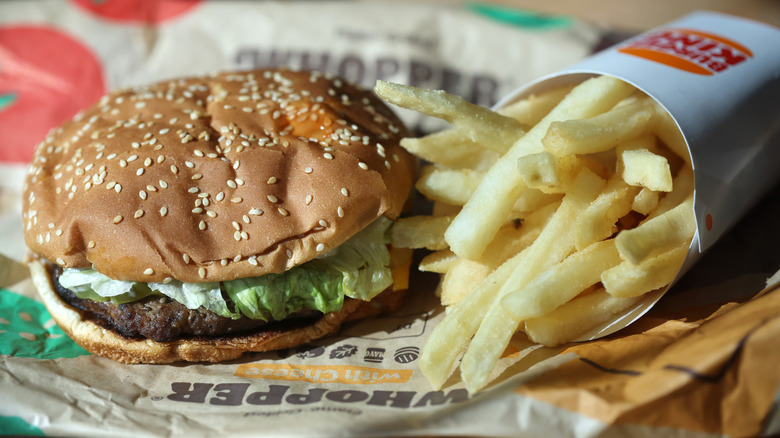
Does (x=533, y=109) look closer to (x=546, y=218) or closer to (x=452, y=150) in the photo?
(x=452, y=150)

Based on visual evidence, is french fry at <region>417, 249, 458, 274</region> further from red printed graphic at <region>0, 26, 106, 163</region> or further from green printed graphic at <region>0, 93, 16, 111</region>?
Answer: green printed graphic at <region>0, 93, 16, 111</region>

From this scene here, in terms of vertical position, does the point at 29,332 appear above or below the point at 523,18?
below

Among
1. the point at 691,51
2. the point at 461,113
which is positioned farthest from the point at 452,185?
the point at 691,51

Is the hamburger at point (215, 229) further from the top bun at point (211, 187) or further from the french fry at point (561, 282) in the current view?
the french fry at point (561, 282)

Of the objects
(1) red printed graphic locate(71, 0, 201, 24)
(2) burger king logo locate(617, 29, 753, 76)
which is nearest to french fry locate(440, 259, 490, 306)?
(2) burger king logo locate(617, 29, 753, 76)

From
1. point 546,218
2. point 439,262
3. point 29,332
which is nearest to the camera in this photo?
point 546,218

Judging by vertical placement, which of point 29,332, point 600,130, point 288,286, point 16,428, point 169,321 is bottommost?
point 29,332

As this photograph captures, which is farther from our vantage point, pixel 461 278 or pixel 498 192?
pixel 461 278
